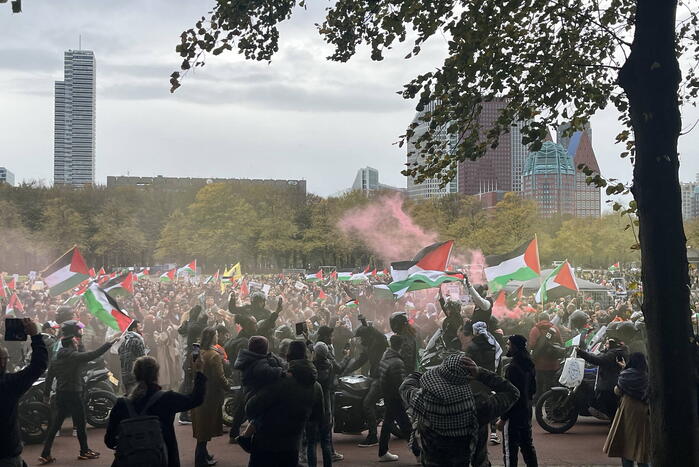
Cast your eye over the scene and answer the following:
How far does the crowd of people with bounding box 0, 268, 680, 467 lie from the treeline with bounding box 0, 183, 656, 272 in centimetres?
5314

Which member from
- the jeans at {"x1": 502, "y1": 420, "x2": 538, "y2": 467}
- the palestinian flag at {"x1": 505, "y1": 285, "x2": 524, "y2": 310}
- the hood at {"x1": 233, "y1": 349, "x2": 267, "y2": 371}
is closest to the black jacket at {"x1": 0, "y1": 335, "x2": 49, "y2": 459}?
the hood at {"x1": 233, "y1": 349, "x2": 267, "y2": 371}

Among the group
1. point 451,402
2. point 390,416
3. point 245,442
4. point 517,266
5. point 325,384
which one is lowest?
point 390,416

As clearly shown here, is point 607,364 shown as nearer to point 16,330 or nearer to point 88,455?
point 88,455

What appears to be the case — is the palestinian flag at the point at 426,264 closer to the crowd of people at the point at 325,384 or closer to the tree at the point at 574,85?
the crowd of people at the point at 325,384

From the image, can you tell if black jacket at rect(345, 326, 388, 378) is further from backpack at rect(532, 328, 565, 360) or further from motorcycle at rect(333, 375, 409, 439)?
backpack at rect(532, 328, 565, 360)

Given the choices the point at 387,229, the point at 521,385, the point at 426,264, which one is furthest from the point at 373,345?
the point at 387,229

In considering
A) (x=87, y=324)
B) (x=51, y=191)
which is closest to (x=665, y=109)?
(x=87, y=324)

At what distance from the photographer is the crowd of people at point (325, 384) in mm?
5754

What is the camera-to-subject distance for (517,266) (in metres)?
18.8

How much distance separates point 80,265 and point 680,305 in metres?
14.7

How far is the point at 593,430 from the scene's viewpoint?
1175 cm

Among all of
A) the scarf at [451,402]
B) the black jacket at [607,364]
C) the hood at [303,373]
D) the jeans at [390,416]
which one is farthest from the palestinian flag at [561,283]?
the scarf at [451,402]

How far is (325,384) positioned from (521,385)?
6.66ft

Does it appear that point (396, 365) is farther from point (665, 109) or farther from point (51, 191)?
point (51, 191)
